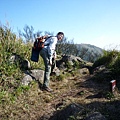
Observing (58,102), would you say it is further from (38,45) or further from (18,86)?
(38,45)

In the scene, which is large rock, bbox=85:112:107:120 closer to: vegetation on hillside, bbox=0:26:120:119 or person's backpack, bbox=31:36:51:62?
vegetation on hillside, bbox=0:26:120:119

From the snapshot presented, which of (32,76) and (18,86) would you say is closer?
(18,86)

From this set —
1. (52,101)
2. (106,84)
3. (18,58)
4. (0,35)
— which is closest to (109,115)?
(52,101)

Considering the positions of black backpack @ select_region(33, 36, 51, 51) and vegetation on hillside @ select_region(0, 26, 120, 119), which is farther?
black backpack @ select_region(33, 36, 51, 51)

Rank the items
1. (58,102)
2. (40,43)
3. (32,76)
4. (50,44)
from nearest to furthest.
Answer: (58,102) < (50,44) < (40,43) < (32,76)

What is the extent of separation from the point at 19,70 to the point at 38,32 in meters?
26.8

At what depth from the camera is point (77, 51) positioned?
2858 centimetres

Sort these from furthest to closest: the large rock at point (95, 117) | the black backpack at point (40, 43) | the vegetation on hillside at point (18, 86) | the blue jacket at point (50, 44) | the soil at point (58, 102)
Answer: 1. the black backpack at point (40, 43)
2. the blue jacket at point (50, 44)
3. the vegetation on hillside at point (18, 86)
4. the soil at point (58, 102)
5. the large rock at point (95, 117)

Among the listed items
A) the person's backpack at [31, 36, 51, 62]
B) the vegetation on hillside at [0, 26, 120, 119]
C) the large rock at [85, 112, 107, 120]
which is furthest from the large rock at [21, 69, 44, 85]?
the large rock at [85, 112, 107, 120]

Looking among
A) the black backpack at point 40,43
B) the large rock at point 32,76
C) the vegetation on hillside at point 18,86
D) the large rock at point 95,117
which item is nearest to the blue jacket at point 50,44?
the black backpack at point 40,43

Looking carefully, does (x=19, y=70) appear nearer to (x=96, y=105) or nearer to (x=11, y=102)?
(x=11, y=102)

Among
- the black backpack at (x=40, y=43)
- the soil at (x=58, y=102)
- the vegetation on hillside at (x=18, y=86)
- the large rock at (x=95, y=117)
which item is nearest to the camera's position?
the large rock at (x=95, y=117)

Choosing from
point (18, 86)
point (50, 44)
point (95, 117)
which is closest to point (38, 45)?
point (50, 44)

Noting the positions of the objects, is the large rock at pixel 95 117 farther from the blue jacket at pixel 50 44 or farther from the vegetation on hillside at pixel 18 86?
the blue jacket at pixel 50 44
